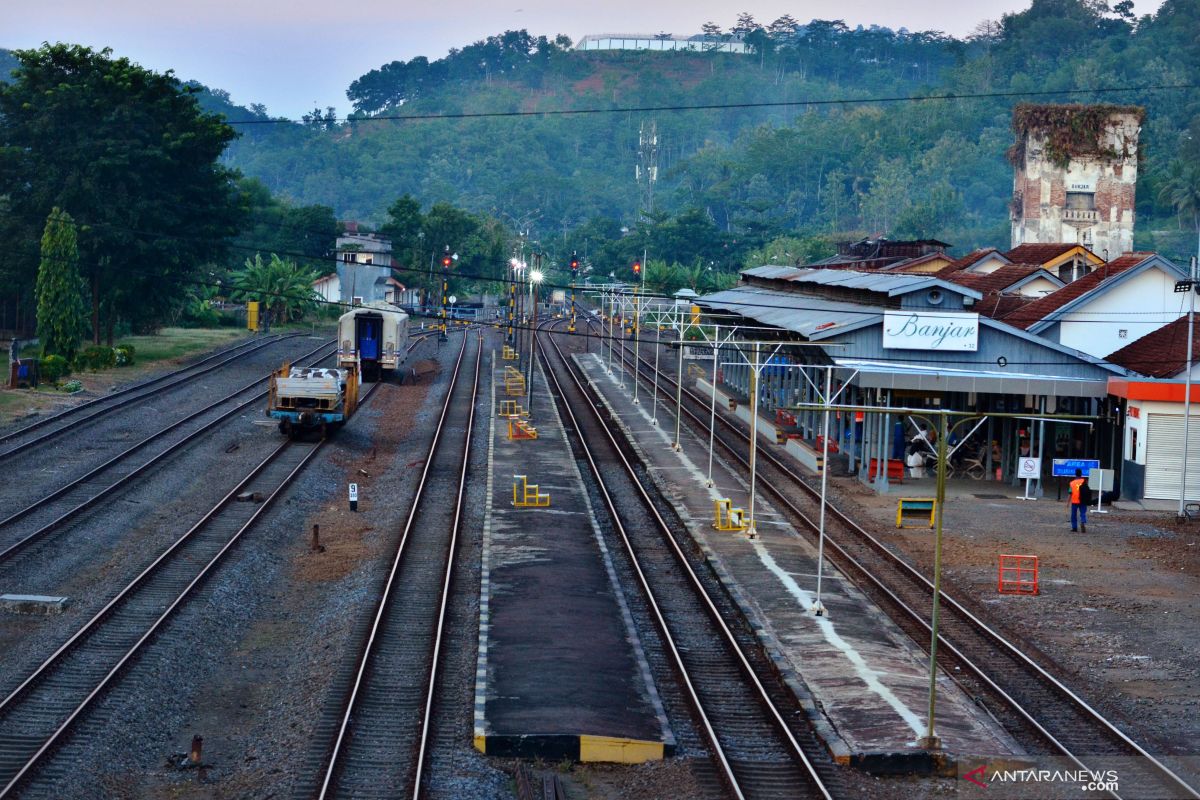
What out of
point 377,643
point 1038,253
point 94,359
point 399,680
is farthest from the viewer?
point 1038,253

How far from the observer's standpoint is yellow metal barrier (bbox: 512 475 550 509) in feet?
116

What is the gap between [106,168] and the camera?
69.0m

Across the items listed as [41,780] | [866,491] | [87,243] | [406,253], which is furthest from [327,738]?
[406,253]

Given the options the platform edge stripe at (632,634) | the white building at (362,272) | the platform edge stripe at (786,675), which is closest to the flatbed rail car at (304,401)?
the platform edge stripe at (632,634)

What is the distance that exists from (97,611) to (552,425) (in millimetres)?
28885

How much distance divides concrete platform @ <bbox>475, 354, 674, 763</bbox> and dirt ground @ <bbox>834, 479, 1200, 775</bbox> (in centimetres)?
710

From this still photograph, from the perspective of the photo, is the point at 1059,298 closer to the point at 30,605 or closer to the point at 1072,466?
the point at 1072,466

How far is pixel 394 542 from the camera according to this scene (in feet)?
103

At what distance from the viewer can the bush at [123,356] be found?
64.5 metres

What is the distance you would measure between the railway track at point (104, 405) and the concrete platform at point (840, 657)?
19.7 m

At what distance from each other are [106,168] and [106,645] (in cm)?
5159

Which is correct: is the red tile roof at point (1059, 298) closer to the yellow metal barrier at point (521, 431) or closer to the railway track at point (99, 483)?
the yellow metal barrier at point (521, 431)

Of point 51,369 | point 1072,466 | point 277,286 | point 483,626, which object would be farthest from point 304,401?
point 277,286

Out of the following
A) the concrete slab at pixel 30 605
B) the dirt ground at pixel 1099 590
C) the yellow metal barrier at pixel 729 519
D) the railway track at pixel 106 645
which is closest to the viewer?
the railway track at pixel 106 645
